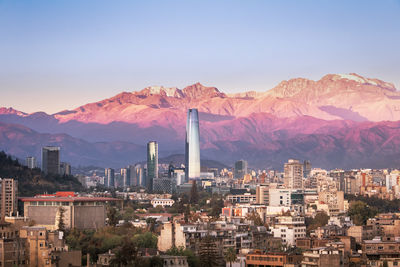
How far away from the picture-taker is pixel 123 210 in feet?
258

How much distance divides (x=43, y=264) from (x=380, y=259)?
46.6 feet

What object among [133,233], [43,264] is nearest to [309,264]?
[43,264]

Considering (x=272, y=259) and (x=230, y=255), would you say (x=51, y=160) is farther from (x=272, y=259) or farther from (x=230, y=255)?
(x=272, y=259)

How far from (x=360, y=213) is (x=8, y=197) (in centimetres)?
2467

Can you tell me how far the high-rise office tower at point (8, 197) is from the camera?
62.9 m

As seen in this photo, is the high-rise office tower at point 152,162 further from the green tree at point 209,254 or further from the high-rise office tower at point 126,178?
the green tree at point 209,254

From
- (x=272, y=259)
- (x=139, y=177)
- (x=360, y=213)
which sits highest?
(x=139, y=177)

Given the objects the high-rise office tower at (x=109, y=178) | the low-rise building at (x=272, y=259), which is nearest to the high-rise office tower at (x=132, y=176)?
the high-rise office tower at (x=109, y=178)

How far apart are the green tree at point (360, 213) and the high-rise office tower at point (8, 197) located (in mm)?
22284

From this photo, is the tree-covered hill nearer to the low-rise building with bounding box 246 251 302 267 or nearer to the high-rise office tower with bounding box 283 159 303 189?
the high-rise office tower with bounding box 283 159 303 189

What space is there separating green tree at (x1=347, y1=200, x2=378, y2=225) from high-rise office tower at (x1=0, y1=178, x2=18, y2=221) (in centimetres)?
2228

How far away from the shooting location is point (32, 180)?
8325cm

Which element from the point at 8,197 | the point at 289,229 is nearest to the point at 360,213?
the point at 289,229

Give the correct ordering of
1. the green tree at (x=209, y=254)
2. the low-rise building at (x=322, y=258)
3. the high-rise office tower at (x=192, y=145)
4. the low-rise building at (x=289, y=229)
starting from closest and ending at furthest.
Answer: the low-rise building at (x=322, y=258) < the green tree at (x=209, y=254) < the low-rise building at (x=289, y=229) < the high-rise office tower at (x=192, y=145)
